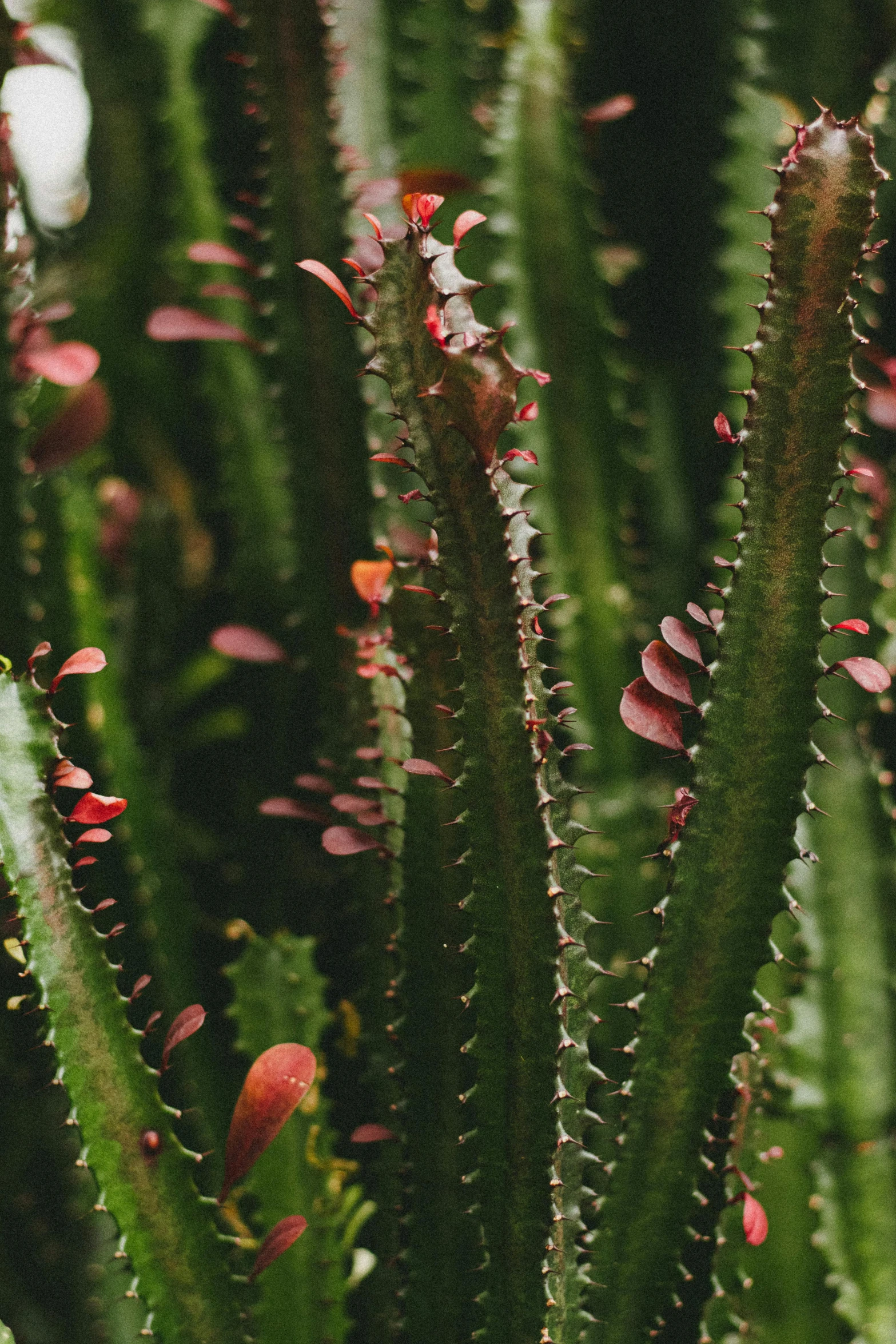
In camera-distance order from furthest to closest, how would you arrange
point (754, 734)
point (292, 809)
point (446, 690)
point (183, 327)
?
point (183, 327)
point (292, 809)
point (446, 690)
point (754, 734)

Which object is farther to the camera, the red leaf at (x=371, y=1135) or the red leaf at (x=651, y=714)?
the red leaf at (x=371, y=1135)

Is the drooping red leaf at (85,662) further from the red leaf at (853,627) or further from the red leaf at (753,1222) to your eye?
the red leaf at (753,1222)

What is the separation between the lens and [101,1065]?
604 millimetres

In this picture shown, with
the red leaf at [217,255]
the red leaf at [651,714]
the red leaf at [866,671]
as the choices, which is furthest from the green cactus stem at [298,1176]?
the red leaf at [217,255]

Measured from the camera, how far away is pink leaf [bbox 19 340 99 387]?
826mm

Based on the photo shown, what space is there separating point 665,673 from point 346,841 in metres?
0.27

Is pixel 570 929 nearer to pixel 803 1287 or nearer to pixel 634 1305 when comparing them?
pixel 634 1305

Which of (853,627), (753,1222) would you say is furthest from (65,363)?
(753,1222)

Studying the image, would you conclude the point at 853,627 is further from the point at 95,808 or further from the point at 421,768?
the point at 95,808

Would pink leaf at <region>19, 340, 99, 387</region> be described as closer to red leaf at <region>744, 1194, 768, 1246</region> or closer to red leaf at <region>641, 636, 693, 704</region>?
red leaf at <region>641, 636, 693, 704</region>

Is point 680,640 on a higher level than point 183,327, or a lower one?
lower

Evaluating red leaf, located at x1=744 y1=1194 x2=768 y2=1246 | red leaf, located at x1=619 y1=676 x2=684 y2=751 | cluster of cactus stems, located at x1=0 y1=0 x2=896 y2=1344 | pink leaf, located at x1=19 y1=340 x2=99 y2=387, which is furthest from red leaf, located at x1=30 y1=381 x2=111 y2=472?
red leaf, located at x1=744 y1=1194 x2=768 y2=1246

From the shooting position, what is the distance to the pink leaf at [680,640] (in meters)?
0.59

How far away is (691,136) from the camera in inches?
52.4
